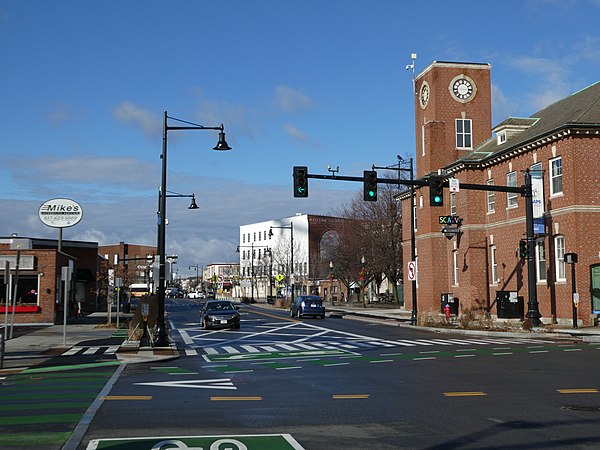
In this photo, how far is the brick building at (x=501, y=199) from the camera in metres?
34.0

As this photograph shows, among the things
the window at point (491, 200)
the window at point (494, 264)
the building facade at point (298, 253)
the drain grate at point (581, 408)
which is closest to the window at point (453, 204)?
the window at point (491, 200)

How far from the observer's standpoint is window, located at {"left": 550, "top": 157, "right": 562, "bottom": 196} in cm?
3538

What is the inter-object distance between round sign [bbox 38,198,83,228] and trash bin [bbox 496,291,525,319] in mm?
27226

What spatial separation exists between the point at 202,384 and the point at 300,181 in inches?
488

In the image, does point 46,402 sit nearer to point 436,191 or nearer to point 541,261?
point 436,191

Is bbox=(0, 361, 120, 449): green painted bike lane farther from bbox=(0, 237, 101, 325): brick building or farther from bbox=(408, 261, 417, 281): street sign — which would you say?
bbox=(0, 237, 101, 325): brick building

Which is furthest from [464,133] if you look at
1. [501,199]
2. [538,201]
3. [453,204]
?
[538,201]

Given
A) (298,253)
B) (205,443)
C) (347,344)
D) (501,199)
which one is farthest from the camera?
(298,253)

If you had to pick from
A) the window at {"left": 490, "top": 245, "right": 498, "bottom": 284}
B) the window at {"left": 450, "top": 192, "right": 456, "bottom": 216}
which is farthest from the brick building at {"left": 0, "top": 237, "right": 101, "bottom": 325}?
the window at {"left": 490, "top": 245, "right": 498, "bottom": 284}

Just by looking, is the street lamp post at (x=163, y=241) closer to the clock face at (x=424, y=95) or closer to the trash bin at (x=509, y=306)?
the trash bin at (x=509, y=306)

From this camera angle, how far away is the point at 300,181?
2598 centimetres

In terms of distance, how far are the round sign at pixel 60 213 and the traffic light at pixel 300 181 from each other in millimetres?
25385

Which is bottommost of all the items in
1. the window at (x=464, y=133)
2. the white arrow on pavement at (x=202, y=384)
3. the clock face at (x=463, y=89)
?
the white arrow on pavement at (x=202, y=384)

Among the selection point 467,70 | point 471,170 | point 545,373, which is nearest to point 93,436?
point 545,373
